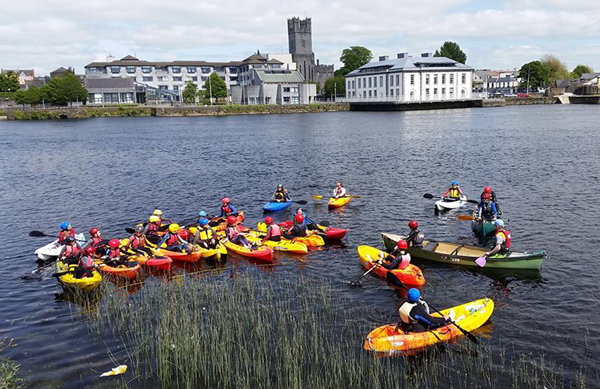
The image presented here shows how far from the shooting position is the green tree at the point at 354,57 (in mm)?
188375

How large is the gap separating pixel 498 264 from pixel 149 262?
16363 millimetres

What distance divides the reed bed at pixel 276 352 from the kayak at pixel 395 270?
2838 millimetres

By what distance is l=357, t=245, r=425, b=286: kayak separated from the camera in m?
20.6

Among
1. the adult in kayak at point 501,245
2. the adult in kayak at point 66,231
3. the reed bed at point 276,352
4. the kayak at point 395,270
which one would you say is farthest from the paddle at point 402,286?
the adult in kayak at point 66,231

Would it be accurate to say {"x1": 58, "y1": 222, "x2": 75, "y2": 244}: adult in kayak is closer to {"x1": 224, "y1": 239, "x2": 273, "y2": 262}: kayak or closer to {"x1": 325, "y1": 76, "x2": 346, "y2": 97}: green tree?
{"x1": 224, "y1": 239, "x2": 273, "y2": 262}: kayak

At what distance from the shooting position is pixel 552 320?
17.7 metres

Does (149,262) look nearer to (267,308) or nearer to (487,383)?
(267,308)

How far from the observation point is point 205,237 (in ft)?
80.8

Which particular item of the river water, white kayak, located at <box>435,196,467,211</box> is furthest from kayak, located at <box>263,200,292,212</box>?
white kayak, located at <box>435,196,467,211</box>

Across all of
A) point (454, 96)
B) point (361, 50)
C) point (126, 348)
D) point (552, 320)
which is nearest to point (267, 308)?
point (126, 348)

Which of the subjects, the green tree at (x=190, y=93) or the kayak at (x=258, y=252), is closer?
the kayak at (x=258, y=252)

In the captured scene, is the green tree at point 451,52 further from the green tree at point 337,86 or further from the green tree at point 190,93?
the green tree at point 190,93

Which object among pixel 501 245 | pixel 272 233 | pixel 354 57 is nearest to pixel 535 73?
pixel 354 57

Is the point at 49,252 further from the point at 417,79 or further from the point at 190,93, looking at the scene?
the point at 190,93
